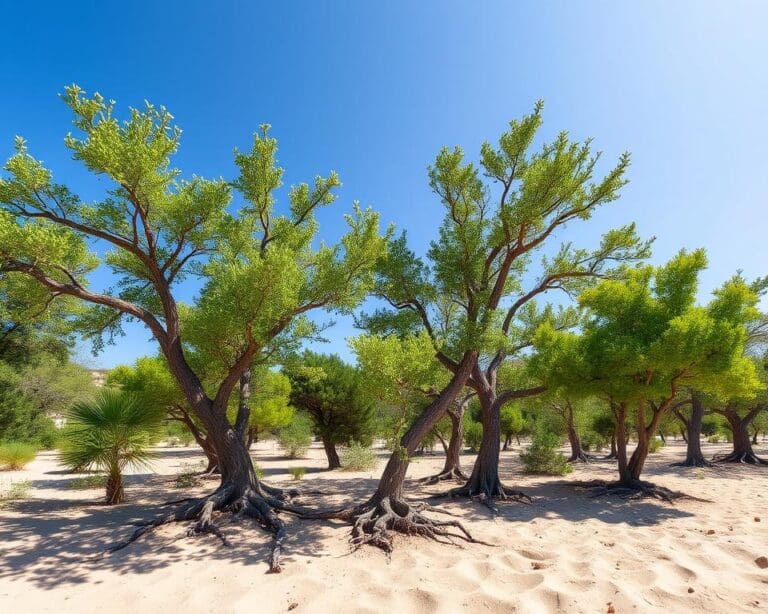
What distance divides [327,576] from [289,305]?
14.7 feet

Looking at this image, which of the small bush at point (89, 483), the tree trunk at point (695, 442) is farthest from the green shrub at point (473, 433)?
the small bush at point (89, 483)

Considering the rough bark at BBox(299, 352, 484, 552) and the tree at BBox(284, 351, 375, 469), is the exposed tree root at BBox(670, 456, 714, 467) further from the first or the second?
the rough bark at BBox(299, 352, 484, 552)

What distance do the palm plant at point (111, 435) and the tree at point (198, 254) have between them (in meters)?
2.10

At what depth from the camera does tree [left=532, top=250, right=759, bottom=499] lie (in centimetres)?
858

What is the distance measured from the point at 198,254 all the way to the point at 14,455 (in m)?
16.0

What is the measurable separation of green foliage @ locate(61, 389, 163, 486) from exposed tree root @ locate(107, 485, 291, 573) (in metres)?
2.93

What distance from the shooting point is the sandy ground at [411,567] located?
4.22 m

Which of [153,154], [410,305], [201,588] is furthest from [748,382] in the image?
[153,154]

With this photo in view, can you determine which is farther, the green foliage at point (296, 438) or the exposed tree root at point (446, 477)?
the green foliage at point (296, 438)

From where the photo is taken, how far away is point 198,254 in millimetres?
9320

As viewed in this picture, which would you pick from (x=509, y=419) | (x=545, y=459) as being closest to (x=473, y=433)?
(x=509, y=419)

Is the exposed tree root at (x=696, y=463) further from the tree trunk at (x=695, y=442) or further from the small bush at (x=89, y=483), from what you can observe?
the small bush at (x=89, y=483)

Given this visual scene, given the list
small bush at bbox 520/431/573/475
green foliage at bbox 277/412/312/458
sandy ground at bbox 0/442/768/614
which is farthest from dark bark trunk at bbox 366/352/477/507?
green foliage at bbox 277/412/312/458

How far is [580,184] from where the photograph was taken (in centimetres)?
813
